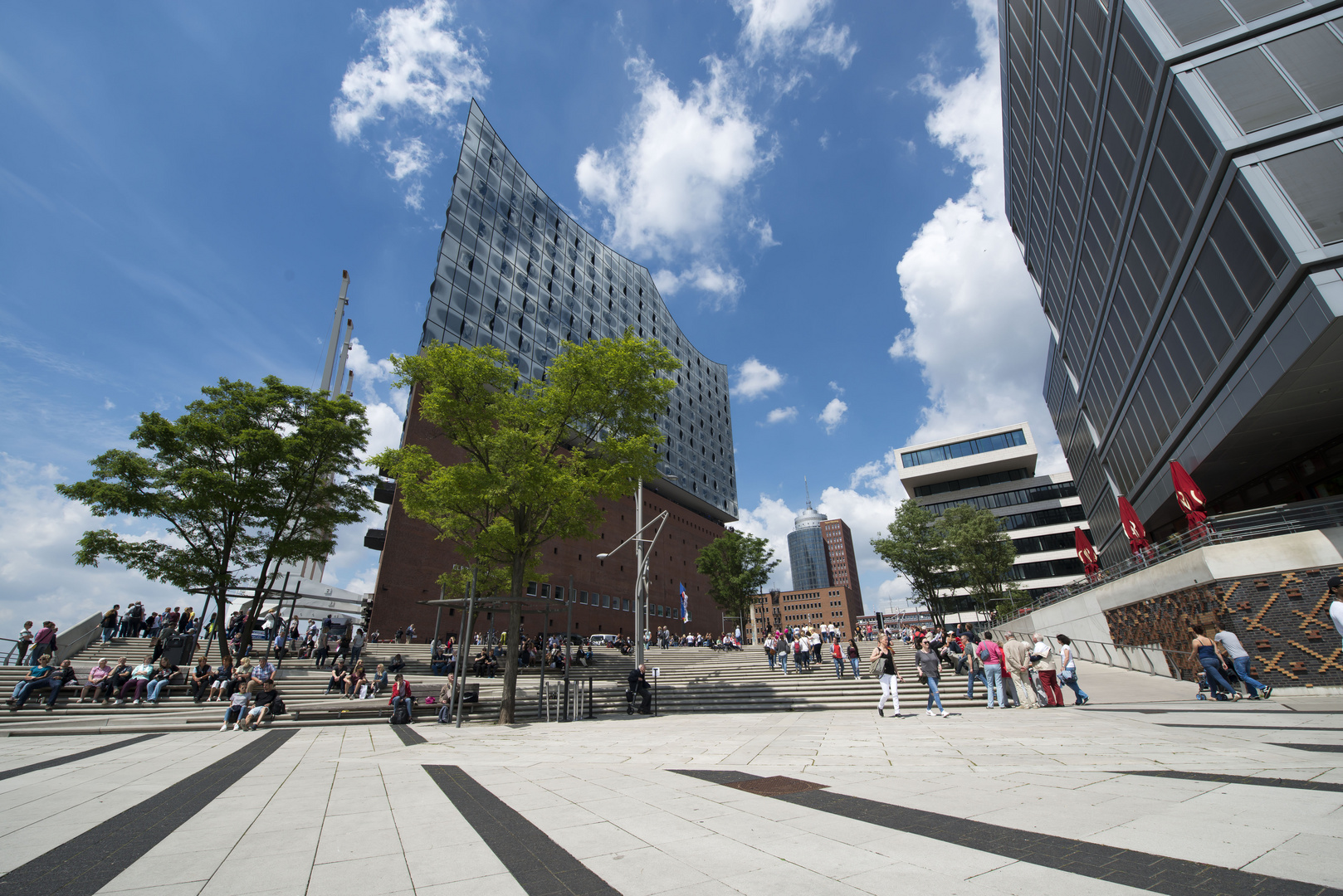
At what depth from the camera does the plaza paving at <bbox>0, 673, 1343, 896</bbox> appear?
3.21 m

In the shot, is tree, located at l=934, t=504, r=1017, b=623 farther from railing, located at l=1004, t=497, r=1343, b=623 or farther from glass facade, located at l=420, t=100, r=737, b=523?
glass facade, located at l=420, t=100, r=737, b=523

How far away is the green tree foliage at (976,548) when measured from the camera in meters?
43.0

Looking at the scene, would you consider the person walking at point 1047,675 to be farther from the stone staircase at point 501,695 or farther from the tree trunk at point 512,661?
the tree trunk at point 512,661

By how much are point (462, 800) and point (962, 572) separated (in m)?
47.7

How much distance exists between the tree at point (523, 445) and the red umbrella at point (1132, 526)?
91.4ft

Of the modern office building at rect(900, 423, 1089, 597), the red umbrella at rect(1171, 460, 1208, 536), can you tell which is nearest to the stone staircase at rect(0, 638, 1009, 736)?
Answer: the red umbrella at rect(1171, 460, 1208, 536)

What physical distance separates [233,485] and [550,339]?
33.6 metres

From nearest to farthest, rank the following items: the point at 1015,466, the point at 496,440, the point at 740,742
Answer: the point at 740,742
the point at 496,440
the point at 1015,466

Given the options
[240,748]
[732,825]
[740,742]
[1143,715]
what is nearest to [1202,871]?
[732,825]

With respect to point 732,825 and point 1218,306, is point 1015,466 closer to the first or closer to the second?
point 1218,306

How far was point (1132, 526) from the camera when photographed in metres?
30.6

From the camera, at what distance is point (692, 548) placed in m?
74.6

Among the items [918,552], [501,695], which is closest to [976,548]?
[918,552]

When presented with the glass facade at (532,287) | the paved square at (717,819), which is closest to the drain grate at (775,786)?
the paved square at (717,819)
